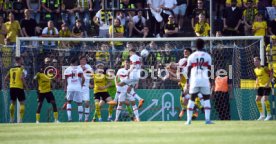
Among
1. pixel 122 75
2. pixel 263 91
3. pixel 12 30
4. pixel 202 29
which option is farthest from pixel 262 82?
pixel 12 30

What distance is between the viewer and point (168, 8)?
Result: 109ft

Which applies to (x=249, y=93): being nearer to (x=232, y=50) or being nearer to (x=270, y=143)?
(x=232, y=50)

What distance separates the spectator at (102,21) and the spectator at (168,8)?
2.08 m

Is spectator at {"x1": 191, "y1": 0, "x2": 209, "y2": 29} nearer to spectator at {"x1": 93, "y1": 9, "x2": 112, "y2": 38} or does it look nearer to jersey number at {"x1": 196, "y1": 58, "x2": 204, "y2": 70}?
spectator at {"x1": 93, "y1": 9, "x2": 112, "y2": 38}

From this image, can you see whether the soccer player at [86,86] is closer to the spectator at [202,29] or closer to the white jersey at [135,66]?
the white jersey at [135,66]

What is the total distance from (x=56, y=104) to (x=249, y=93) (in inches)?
270

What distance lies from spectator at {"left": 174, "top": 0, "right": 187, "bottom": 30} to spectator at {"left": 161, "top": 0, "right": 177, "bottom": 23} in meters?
0.26

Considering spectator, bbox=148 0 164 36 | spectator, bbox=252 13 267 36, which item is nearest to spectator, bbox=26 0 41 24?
spectator, bbox=148 0 164 36

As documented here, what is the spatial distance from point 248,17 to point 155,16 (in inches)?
138

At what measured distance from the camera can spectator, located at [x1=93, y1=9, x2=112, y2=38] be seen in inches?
1287

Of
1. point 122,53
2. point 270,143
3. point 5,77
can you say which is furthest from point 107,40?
point 270,143

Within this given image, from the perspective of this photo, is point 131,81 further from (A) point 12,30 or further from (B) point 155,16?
(A) point 12,30

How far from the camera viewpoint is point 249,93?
31141 millimetres

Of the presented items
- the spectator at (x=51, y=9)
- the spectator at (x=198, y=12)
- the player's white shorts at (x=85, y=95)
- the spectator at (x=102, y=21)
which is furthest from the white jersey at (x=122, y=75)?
the spectator at (x=51, y=9)
